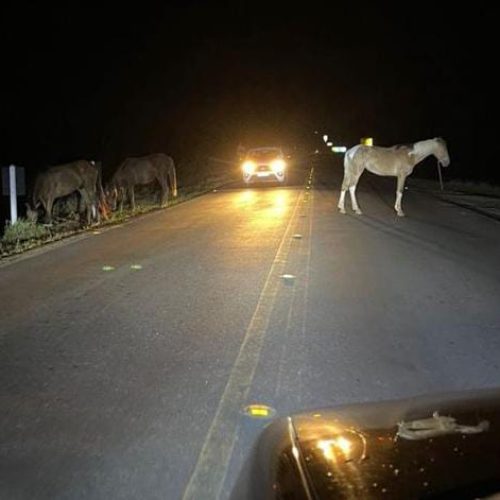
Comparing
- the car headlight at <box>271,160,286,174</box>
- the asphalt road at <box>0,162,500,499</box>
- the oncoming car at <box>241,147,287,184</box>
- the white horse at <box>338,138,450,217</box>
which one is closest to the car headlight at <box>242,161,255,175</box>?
the oncoming car at <box>241,147,287,184</box>

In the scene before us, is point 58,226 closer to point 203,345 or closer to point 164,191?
point 164,191

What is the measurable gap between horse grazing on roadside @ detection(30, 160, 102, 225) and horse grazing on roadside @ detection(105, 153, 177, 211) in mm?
1986

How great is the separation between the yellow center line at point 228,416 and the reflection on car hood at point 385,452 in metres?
1.19

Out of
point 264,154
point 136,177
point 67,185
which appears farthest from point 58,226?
point 264,154

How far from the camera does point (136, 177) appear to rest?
23.8m

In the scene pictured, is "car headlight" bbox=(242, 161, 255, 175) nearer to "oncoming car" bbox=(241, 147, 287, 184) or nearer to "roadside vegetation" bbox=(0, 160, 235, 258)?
"oncoming car" bbox=(241, 147, 287, 184)

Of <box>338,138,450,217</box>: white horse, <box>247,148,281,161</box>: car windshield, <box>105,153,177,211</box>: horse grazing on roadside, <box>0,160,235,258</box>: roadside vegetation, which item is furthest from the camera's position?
<box>247,148,281,161</box>: car windshield

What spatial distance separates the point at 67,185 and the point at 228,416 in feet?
48.6

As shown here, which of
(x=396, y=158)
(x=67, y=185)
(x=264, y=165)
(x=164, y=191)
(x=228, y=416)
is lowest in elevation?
(x=228, y=416)

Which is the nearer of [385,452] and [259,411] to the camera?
[385,452]

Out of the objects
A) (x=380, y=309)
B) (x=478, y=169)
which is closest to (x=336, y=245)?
(x=380, y=309)

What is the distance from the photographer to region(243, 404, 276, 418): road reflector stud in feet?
16.0

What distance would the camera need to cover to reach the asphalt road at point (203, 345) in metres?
4.30

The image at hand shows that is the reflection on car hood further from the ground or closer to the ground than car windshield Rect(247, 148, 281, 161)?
closer to the ground
